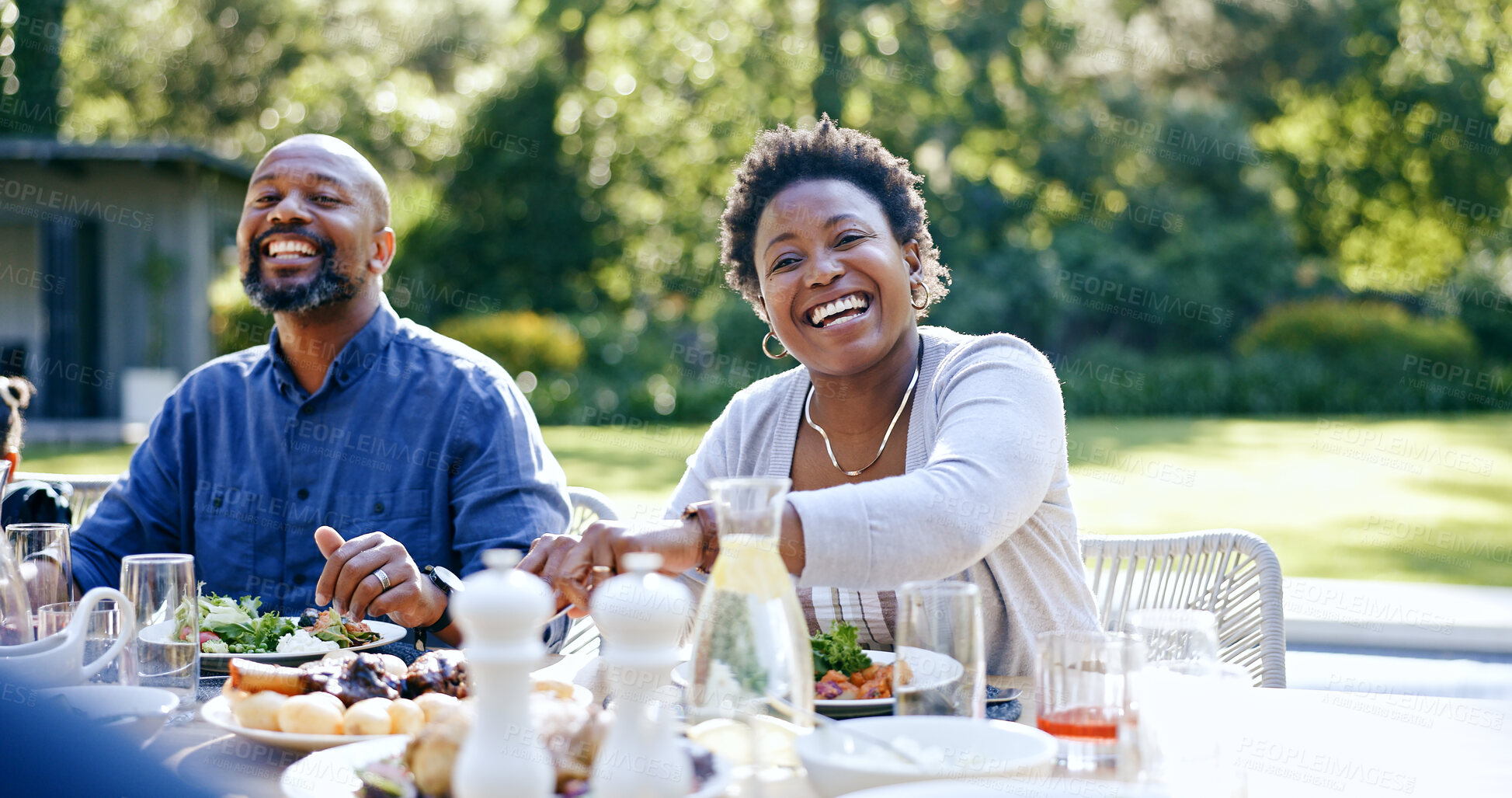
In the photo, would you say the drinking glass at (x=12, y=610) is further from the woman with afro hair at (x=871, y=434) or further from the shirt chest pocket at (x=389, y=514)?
the shirt chest pocket at (x=389, y=514)

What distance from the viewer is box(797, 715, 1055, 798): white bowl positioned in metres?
1.24

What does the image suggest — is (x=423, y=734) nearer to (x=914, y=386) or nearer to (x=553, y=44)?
(x=914, y=386)

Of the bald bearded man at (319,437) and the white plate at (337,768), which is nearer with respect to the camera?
the white plate at (337,768)

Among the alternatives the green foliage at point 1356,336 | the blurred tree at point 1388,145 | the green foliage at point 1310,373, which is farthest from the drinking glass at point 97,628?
the blurred tree at point 1388,145

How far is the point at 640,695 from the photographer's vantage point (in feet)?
3.35

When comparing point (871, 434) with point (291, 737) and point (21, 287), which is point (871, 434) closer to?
point (291, 737)

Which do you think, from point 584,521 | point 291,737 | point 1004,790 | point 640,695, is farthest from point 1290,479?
point 640,695

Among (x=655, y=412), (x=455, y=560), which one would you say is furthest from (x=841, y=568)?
(x=655, y=412)

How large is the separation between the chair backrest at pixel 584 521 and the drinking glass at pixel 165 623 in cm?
81

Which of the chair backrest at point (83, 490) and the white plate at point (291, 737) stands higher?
the chair backrest at point (83, 490)

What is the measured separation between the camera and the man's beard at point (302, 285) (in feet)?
9.62

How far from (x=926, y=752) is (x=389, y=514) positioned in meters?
1.80

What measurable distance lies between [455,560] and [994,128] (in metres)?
19.5

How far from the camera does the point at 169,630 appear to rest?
5.74 ft
